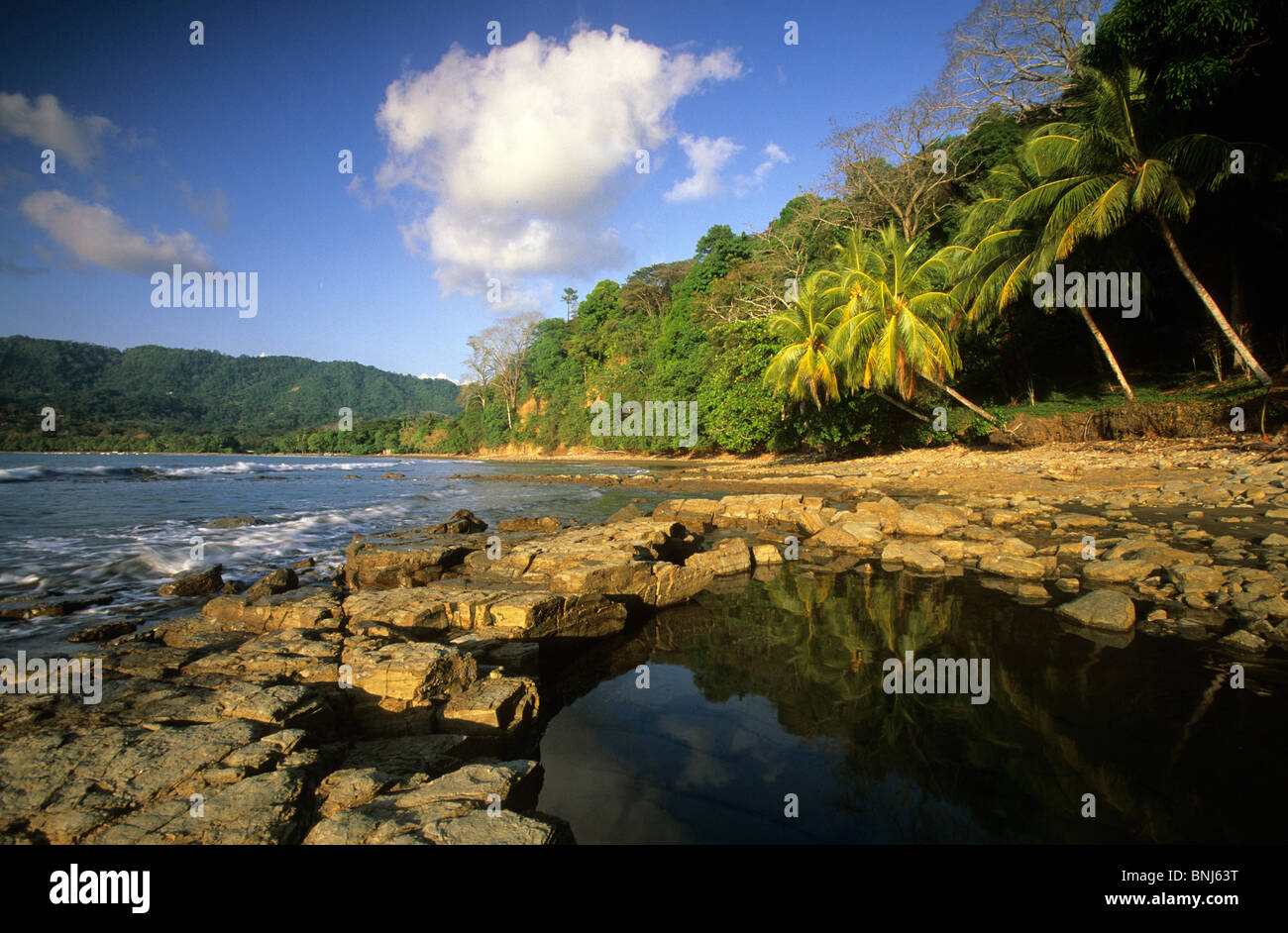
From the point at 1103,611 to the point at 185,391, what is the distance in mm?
155422

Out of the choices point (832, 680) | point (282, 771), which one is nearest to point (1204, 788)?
point (832, 680)

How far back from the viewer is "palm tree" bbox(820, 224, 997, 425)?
69.8ft

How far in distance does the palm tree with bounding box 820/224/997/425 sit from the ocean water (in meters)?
11.3

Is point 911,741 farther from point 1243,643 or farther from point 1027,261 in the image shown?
point 1027,261

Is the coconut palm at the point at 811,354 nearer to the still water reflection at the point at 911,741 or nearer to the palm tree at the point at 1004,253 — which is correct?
the palm tree at the point at 1004,253

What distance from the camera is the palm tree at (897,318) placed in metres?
21.3

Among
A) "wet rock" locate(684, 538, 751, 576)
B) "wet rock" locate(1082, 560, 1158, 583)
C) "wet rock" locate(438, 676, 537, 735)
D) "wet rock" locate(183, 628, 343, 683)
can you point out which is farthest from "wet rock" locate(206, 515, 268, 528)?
"wet rock" locate(1082, 560, 1158, 583)

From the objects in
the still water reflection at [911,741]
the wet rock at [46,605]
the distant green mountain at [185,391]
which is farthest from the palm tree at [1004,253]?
the distant green mountain at [185,391]

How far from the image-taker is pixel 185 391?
119 meters

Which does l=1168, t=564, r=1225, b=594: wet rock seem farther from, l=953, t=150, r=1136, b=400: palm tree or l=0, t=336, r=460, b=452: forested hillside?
l=0, t=336, r=460, b=452: forested hillside

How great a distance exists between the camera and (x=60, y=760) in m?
2.93

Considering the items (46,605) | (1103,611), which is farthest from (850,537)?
(46,605)
